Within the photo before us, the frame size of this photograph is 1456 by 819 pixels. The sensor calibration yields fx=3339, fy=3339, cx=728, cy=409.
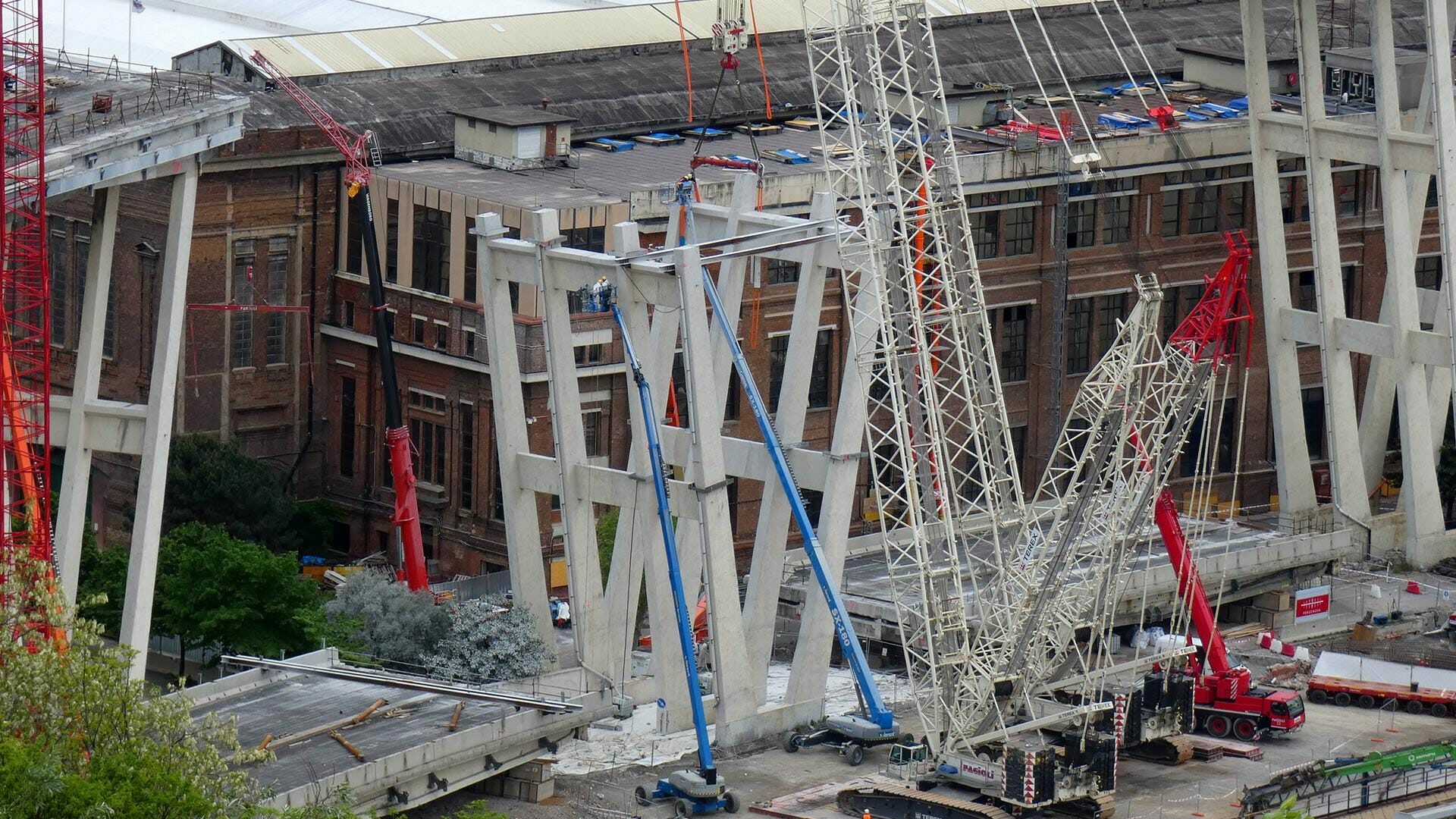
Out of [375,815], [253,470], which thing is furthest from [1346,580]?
[375,815]

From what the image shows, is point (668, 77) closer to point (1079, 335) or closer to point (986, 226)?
point (986, 226)

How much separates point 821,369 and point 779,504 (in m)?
20.2

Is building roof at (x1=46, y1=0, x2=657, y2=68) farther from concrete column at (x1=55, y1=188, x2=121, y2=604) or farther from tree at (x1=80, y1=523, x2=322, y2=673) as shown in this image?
concrete column at (x1=55, y1=188, x2=121, y2=604)

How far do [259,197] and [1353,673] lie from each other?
3206cm

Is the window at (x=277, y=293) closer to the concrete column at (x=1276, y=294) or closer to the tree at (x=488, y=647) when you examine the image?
the tree at (x=488, y=647)

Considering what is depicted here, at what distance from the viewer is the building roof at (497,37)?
328 ft

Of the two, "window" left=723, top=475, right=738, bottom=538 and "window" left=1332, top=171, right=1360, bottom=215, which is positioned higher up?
"window" left=1332, top=171, right=1360, bottom=215

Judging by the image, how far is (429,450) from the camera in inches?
3501

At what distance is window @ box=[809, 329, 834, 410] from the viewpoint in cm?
9212

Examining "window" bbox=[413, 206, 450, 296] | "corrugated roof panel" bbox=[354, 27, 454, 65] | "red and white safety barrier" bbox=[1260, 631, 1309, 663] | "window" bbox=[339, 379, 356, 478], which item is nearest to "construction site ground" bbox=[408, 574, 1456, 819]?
"red and white safety barrier" bbox=[1260, 631, 1309, 663]

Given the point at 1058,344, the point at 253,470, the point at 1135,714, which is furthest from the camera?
the point at 1058,344

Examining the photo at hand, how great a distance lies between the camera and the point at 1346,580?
292ft

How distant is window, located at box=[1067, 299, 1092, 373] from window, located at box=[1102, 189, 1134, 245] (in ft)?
6.39

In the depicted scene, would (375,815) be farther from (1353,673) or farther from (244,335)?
(244,335)
